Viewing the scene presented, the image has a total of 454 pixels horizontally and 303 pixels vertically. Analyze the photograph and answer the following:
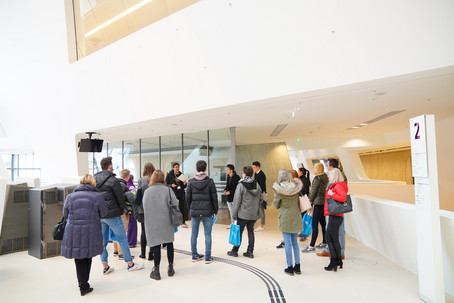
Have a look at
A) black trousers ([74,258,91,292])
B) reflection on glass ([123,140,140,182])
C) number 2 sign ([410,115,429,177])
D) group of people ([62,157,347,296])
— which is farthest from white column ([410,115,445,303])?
reflection on glass ([123,140,140,182])

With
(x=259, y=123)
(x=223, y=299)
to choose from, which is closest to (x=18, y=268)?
(x=223, y=299)

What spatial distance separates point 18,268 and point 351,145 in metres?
13.0

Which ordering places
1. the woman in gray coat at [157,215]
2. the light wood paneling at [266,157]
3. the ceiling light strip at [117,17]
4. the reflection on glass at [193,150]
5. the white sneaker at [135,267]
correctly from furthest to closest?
1. the light wood paneling at [266,157]
2. the reflection on glass at [193,150]
3. the ceiling light strip at [117,17]
4. the white sneaker at [135,267]
5. the woman in gray coat at [157,215]

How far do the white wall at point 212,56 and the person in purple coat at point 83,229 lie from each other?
3315 millimetres

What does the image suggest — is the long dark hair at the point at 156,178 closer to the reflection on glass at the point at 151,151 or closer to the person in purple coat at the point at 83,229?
the person in purple coat at the point at 83,229

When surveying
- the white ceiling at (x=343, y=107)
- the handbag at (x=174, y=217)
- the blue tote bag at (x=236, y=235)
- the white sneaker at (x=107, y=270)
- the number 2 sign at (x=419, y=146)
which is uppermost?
the white ceiling at (x=343, y=107)

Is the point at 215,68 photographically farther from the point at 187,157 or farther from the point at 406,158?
the point at 406,158

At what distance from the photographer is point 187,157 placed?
392 inches

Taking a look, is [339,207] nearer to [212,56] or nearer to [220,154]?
[212,56]

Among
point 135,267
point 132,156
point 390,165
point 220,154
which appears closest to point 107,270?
point 135,267

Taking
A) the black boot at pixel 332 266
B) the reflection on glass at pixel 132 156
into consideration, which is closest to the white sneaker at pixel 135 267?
the black boot at pixel 332 266

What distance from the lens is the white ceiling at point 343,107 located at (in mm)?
4949

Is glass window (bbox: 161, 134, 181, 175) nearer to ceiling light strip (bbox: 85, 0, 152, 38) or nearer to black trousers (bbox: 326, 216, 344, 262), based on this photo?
ceiling light strip (bbox: 85, 0, 152, 38)

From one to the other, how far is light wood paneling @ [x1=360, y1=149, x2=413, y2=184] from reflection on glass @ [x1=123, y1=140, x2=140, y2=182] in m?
15.5
